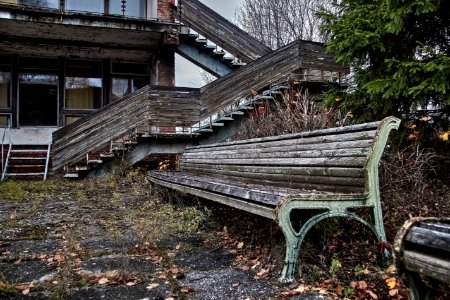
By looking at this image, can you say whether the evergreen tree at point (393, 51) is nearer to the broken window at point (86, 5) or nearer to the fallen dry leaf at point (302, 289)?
the fallen dry leaf at point (302, 289)

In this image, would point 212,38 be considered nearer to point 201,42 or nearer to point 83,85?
point 201,42

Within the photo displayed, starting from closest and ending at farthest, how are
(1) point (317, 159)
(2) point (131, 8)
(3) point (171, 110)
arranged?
(1) point (317, 159), (3) point (171, 110), (2) point (131, 8)

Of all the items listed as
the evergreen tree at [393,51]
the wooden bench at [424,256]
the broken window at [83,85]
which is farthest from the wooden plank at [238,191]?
the broken window at [83,85]

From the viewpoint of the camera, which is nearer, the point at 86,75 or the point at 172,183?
the point at 172,183

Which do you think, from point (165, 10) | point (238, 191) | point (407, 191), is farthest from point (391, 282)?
point (165, 10)

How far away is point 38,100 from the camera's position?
14867 millimetres

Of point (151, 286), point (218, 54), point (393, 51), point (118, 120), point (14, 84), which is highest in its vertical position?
point (218, 54)

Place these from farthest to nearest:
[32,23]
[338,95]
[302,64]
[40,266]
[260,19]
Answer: [260,19], [32,23], [302,64], [338,95], [40,266]

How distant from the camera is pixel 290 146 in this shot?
426 cm

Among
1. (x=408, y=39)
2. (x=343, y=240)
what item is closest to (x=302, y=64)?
(x=408, y=39)

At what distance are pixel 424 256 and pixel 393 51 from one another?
15.9 ft

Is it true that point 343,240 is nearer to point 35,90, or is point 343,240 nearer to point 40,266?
point 40,266

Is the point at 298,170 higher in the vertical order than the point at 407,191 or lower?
higher

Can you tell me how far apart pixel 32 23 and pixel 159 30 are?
3.78 metres
